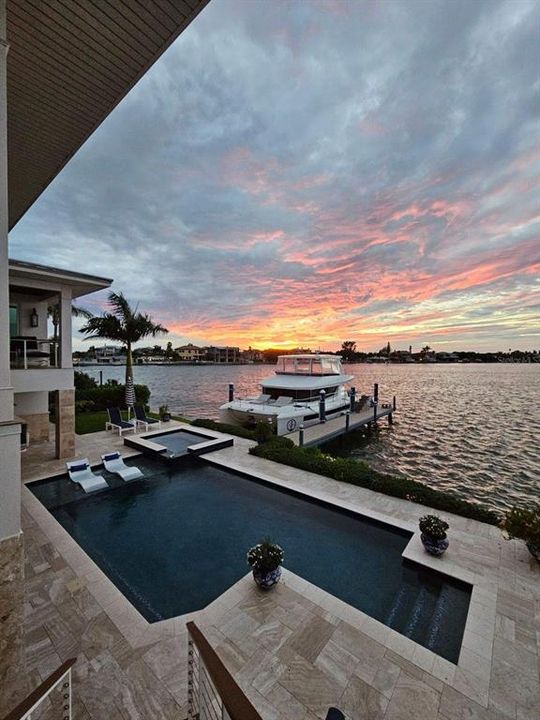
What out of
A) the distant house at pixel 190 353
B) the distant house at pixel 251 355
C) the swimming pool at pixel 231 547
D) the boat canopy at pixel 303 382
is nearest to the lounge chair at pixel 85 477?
the swimming pool at pixel 231 547

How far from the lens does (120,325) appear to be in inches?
795

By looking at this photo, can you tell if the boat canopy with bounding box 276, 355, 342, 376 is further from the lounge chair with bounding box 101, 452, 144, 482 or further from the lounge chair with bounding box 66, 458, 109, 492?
the lounge chair with bounding box 66, 458, 109, 492

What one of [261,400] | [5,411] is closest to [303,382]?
[261,400]

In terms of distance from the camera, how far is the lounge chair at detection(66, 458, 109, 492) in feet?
29.3

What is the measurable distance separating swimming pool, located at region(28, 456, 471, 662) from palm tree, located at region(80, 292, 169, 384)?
12333mm

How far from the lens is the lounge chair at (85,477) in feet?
29.3

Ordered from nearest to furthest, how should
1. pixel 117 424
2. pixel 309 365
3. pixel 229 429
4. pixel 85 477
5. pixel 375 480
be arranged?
1. pixel 375 480
2. pixel 85 477
3. pixel 229 429
4. pixel 117 424
5. pixel 309 365

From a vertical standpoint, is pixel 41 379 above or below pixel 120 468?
above

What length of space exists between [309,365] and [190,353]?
110m

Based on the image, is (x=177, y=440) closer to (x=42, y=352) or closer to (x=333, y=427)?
(x=42, y=352)

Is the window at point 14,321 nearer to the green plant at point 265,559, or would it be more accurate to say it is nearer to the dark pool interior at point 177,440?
the dark pool interior at point 177,440

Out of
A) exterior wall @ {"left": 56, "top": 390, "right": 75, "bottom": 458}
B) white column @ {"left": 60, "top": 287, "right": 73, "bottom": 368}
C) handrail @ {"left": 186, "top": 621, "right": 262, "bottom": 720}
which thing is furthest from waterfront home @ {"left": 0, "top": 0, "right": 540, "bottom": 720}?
exterior wall @ {"left": 56, "top": 390, "right": 75, "bottom": 458}

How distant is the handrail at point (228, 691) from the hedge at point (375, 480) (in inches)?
294

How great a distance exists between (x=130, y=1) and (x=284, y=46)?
7.12m
